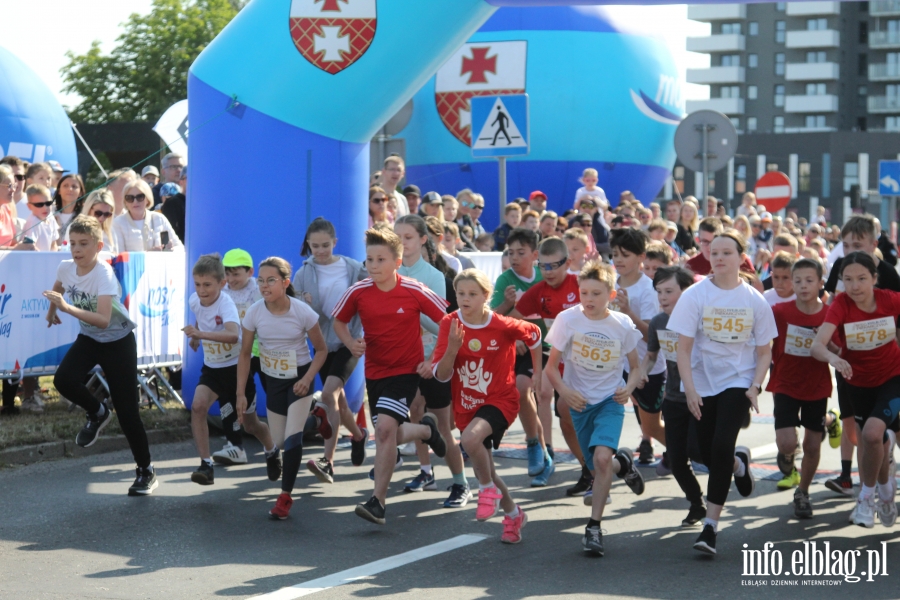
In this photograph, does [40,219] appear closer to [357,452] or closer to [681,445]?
[357,452]

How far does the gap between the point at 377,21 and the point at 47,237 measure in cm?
383

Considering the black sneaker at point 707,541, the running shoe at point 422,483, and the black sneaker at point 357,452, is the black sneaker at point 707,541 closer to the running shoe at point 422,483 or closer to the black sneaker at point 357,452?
the running shoe at point 422,483

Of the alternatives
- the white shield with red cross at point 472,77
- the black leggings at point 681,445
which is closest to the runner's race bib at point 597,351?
the black leggings at point 681,445

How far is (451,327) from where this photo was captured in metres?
6.91

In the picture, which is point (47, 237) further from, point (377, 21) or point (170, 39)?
point (170, 39)

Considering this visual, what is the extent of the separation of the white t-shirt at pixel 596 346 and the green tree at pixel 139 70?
4422cm

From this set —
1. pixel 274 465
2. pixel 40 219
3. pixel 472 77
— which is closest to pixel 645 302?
pixel 274 465

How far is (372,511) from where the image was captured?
6855 millimetres

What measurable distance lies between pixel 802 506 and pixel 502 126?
6.60m

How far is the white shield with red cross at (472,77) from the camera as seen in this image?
20219mm

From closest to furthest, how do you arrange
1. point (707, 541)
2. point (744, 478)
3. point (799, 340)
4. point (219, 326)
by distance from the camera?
point (707, 541)
point (744, 478)
point (799, 340)
point (219, 326)

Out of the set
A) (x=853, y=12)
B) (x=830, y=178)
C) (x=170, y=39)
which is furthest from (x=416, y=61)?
(x=853, y=12)

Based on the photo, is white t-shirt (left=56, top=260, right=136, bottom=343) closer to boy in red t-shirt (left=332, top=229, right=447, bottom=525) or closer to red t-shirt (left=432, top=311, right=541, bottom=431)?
boy in red t-shirt (left=332, top=229, right=447, bottom=525)

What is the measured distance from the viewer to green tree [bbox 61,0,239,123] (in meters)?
49.3
